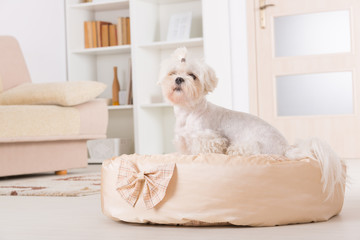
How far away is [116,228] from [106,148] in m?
3.14

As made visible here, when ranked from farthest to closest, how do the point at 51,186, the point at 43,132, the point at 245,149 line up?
the point at 43,132, the point at 51,186, the point at 245,149

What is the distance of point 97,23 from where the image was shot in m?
Result: 5.04

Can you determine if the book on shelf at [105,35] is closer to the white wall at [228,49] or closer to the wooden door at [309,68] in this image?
the white wall at [228,49]

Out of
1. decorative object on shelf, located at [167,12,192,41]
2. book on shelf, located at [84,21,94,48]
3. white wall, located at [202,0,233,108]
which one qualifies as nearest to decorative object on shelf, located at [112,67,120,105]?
book on shelf, located at [84,21,94,48]

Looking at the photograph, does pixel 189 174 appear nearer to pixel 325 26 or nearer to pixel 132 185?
pixel 132 185

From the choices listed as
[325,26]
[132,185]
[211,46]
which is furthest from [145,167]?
[325,26]

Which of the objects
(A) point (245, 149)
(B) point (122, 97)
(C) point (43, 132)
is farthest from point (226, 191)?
(B) point (122, 97)

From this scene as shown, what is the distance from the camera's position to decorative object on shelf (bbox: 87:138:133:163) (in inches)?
188

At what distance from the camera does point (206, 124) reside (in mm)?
1892

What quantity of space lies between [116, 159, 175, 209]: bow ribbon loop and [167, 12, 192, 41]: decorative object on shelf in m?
3.02

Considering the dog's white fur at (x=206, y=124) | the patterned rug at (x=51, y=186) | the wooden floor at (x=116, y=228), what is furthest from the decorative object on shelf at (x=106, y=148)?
the dog's white fur at (x=206, y=124)

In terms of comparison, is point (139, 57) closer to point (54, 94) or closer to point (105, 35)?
point (105, 35)

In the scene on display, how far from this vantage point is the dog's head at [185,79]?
1.86 metres

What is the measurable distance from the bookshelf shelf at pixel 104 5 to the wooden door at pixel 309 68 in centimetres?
106
